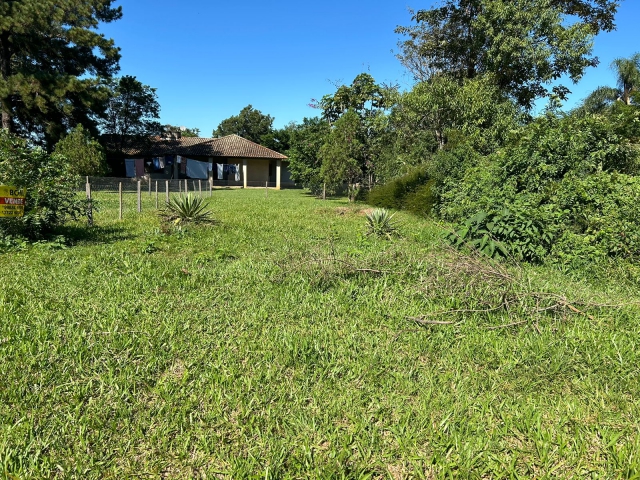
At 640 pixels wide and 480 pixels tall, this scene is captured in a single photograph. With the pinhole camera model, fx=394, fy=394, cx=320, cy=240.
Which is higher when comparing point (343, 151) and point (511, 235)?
point (343, 151)

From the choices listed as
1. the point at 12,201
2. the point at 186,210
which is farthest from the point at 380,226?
the point at 12,201

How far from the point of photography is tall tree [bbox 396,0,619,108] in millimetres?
13633

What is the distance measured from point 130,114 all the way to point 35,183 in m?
30.0

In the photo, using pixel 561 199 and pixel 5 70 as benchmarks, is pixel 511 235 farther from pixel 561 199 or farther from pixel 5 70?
pixel 5 70

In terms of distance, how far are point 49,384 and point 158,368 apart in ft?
2.16

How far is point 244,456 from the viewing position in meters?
2.06

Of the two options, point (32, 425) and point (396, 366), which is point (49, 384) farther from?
point (396, 366)

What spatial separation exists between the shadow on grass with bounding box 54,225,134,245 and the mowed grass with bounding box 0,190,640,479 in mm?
2255

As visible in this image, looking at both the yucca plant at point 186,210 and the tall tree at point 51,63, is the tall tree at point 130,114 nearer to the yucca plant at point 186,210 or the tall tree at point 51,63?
the tall tree at point 51,63

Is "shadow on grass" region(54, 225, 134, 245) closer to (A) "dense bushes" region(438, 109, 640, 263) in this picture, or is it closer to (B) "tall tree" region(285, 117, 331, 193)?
(A) "dense bushes" region(438, 109, 640, 263)

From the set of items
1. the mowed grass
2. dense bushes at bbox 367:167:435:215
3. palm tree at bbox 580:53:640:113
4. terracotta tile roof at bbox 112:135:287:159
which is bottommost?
the mowed grass

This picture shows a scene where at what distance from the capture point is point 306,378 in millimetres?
2770

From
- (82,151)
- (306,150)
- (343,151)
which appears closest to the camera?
(343,151)

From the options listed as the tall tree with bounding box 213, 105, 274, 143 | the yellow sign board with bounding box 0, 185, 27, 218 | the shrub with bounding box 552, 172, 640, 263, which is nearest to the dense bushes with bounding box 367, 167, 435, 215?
the shrub with bounding box 552, 172, 640, 263
